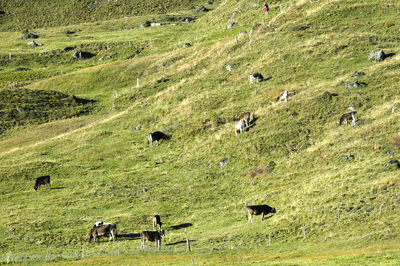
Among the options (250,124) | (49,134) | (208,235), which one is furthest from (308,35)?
(208,235)

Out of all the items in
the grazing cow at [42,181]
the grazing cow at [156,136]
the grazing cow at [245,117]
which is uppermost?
the grazing cow at [245,117]

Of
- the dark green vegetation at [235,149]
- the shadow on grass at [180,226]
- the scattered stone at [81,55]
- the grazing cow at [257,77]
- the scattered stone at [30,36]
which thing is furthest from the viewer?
the scattered stone at [30,36]

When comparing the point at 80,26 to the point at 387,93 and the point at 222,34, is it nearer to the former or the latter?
the point at 222,34

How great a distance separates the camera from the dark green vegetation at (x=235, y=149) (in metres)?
46.7

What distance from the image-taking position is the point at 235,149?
65438mm

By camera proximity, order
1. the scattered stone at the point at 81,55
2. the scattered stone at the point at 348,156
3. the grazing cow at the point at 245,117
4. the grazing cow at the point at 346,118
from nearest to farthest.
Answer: the scattered stone at the point at 348,156, the grazing cow at the point at 346,118, the grazing cow at the point at 245,117, the scattered stone at the point at 81,55

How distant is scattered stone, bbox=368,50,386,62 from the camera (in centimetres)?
7956

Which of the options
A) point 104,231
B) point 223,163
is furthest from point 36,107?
point 104,231

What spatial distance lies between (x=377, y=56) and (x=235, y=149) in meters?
26.5

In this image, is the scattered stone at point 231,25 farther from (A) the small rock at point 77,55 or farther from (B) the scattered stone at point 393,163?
(B) the scattered stone at point 393,163

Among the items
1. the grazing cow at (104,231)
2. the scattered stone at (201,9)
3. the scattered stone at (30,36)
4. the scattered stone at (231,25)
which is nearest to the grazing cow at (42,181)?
the grazing cow at (104,231)

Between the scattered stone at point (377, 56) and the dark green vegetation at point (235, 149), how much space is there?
902 mm

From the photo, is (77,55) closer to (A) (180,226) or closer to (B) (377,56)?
(B) (377,56)

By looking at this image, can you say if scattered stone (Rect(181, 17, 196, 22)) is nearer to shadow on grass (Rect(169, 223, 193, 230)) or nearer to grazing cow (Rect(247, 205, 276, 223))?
shadow on grass (Rect(169, 223, 193, 230))
